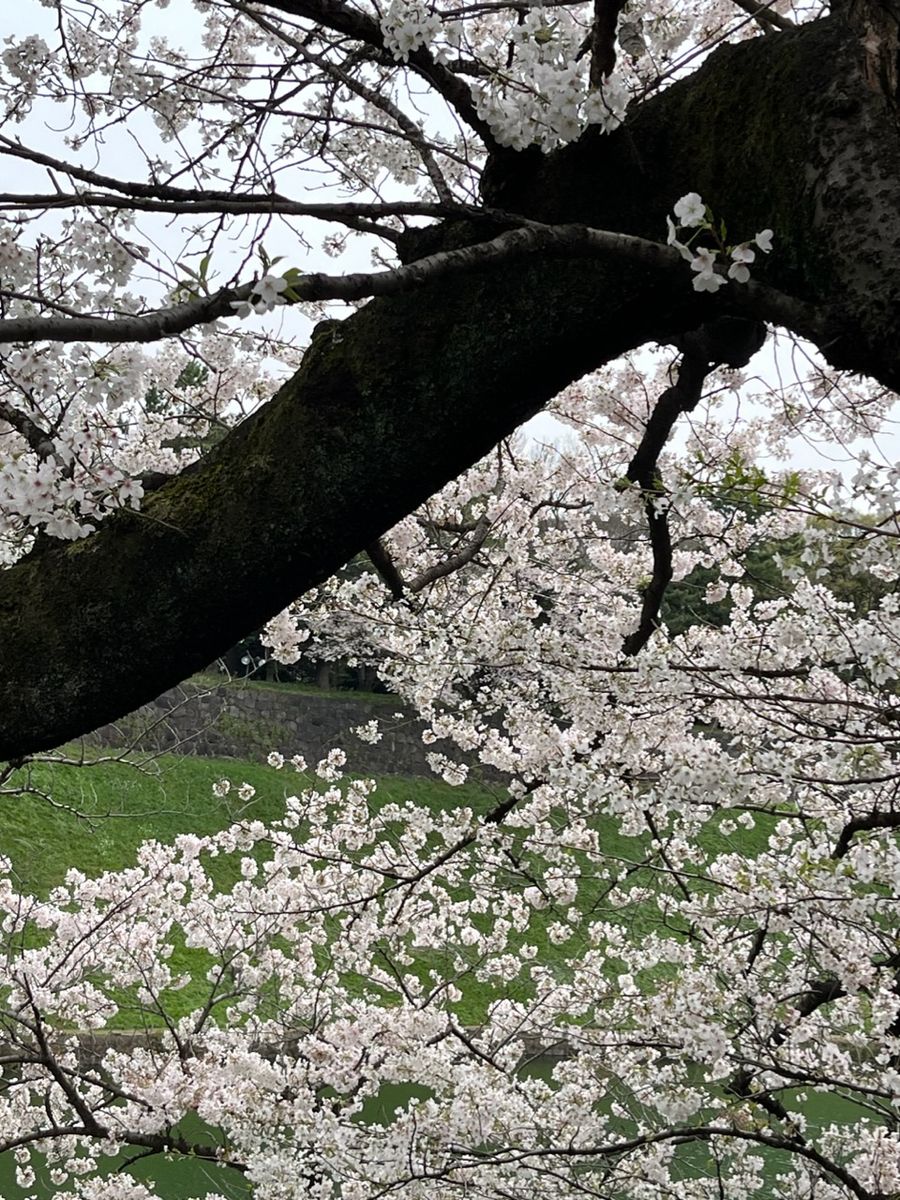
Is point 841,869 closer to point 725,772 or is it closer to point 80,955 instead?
point 725,772

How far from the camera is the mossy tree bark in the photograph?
1.30 m

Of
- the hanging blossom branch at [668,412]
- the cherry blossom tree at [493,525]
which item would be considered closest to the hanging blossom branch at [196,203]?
the cherry blossom tree at [493,525]

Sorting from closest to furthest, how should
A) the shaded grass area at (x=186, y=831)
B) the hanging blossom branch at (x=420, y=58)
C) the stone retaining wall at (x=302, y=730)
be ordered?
1. the hanging blossom branch at (x=420, y=58)
2. the shaded grass area at (x=186, y=831)
3. the stone retaining wall at (x=302, y=730)

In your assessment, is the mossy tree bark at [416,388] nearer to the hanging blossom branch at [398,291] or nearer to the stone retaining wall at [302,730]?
the hanging blossom branch at [398,291]

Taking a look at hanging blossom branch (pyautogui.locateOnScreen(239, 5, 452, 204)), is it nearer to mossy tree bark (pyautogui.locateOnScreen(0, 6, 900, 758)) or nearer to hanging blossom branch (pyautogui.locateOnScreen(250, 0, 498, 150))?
hanging blossom branch (pyautogui.locateOnScreen(250, 0, 498, 150))

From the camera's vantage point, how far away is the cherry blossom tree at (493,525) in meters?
1.30

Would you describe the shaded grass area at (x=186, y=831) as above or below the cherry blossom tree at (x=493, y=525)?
above

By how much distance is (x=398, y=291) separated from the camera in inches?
45.6

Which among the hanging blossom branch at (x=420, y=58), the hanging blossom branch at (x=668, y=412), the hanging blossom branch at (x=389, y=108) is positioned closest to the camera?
the hanging blossom branch at (x=420, y=58)

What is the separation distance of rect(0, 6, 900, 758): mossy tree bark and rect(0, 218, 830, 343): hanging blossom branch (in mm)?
32

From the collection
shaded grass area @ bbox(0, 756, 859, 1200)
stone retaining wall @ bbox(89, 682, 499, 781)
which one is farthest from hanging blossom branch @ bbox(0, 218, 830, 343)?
stone retaining wall @ bbox(89, 682, 499, 781)

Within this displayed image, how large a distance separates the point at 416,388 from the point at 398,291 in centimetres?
30

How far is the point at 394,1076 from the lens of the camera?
4727 millimetres

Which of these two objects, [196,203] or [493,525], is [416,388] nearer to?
[196,203]
